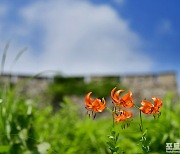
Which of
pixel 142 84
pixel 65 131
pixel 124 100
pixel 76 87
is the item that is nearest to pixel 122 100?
pixel 124 100

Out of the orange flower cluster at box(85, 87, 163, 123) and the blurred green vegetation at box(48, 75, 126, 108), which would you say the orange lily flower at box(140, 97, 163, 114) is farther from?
the blurred green vegetation at box(48, 75, 126, 108)

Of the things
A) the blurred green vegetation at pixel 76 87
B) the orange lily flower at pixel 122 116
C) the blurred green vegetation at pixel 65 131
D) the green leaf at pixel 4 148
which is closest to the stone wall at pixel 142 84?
the blurred green vegetation at pixel 76 87

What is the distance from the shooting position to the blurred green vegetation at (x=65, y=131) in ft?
7.63

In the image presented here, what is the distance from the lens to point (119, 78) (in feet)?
70.1

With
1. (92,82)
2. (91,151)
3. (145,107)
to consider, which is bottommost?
(91,151)

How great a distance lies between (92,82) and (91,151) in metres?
18.0

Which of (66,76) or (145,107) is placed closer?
(145,107)

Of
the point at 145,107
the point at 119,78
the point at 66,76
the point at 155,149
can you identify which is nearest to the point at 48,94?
the point at 66,76

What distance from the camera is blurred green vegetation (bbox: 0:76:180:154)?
91.5 inches

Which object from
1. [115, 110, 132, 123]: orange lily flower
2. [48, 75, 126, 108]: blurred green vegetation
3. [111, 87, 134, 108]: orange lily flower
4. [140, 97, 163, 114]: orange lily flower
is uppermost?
[48, 75, 126, 108]: blurred green vegetation

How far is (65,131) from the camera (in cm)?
316

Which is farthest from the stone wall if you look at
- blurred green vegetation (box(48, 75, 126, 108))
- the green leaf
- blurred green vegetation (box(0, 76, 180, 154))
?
the green leaf

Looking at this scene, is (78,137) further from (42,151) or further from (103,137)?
(42,151)

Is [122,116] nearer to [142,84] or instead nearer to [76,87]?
[76,87]
